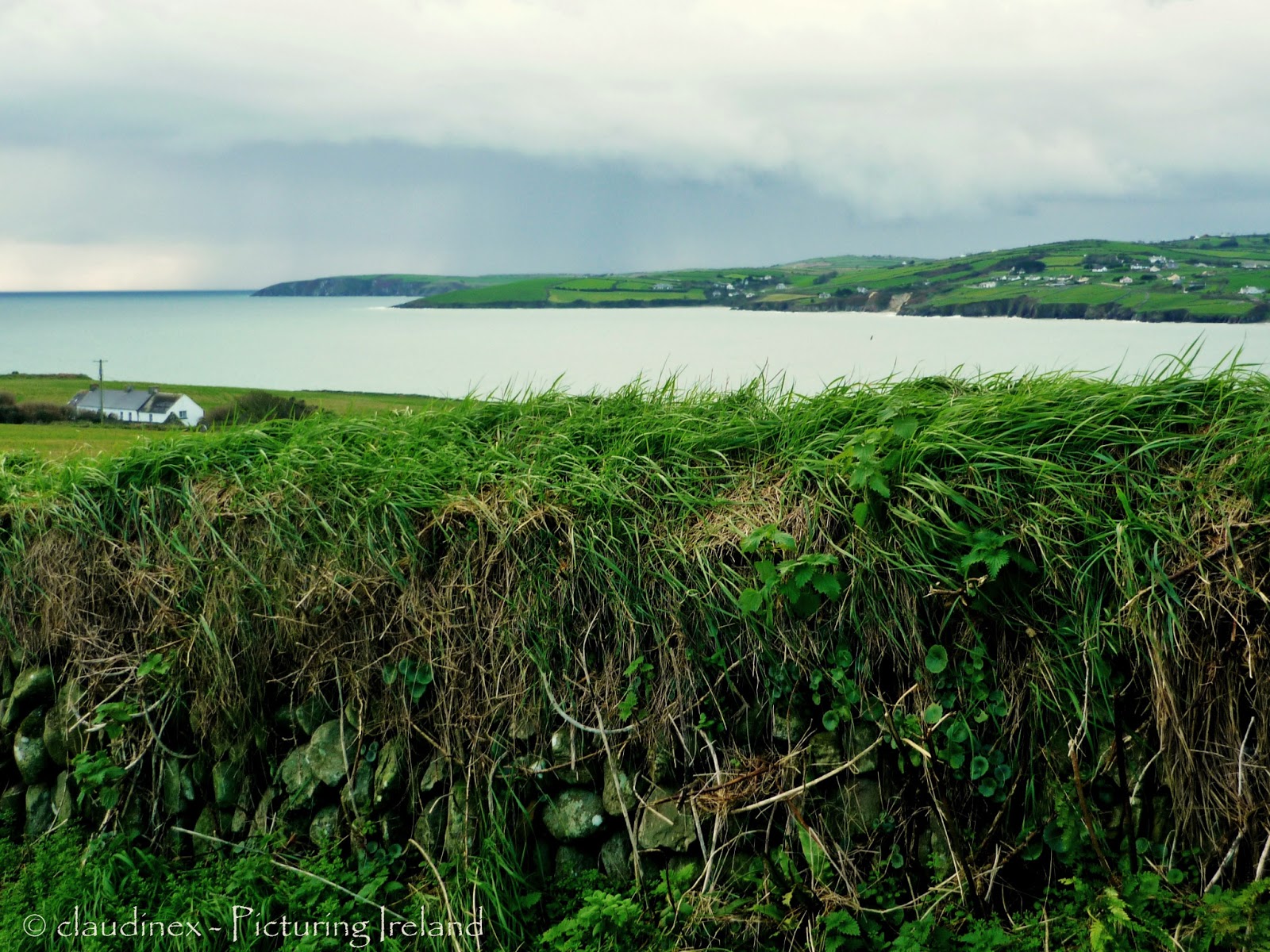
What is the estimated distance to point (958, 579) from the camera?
3.18 meters

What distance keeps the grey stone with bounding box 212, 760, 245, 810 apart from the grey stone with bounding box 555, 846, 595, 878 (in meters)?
1.60

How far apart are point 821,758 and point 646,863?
→ 31.8 inches

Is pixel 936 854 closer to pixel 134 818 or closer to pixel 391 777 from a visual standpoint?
pixel 391 777

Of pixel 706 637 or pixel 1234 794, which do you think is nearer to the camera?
pixel 1234 794

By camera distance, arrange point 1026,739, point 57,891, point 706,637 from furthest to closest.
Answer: point 57,891
point 706,637
point 1026,739

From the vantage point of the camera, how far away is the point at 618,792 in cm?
343

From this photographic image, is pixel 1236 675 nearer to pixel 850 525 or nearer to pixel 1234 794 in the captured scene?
pixel 1234 794

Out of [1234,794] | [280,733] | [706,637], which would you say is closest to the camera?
[1234,794]

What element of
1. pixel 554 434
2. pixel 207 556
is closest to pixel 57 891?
pixel 207 556

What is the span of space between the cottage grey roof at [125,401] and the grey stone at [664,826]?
561cm

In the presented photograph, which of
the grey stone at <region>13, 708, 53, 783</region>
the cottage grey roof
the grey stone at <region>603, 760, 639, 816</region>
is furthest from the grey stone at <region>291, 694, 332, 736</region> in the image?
the cottage grey roof

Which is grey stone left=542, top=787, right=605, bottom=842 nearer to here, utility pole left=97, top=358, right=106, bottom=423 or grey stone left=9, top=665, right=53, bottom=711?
grey stone left=9, top=665, right=53, bottom=711

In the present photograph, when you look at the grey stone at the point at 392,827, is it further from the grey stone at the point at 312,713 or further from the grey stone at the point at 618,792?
the grey stone at the point at 618,792

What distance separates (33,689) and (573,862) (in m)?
3.06
